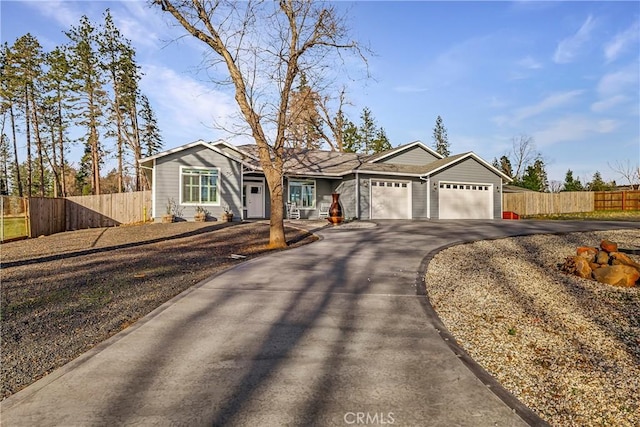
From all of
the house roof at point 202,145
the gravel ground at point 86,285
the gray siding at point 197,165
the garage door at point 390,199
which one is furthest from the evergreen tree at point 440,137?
the gravel ground at point 86,285

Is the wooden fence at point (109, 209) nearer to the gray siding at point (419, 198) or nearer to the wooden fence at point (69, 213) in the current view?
the wooden fence at point (69, 213)

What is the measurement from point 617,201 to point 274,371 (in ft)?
113

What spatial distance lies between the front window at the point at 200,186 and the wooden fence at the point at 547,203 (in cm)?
2288

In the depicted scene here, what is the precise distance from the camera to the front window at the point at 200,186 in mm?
16859

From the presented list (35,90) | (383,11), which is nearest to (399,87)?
(383,11)

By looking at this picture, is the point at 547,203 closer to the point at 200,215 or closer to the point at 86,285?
the point at 200,215

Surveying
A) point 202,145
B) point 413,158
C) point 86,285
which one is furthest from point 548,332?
point 413,158

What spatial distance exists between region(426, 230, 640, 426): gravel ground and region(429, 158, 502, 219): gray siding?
12994mm

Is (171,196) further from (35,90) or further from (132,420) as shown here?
(35,90)

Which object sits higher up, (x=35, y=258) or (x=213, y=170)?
(x=213, y=170)

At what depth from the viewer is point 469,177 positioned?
2098cm

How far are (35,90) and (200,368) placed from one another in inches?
1293

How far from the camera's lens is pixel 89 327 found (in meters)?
4.05

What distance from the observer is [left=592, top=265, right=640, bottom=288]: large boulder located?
→ 5770 millimetres
